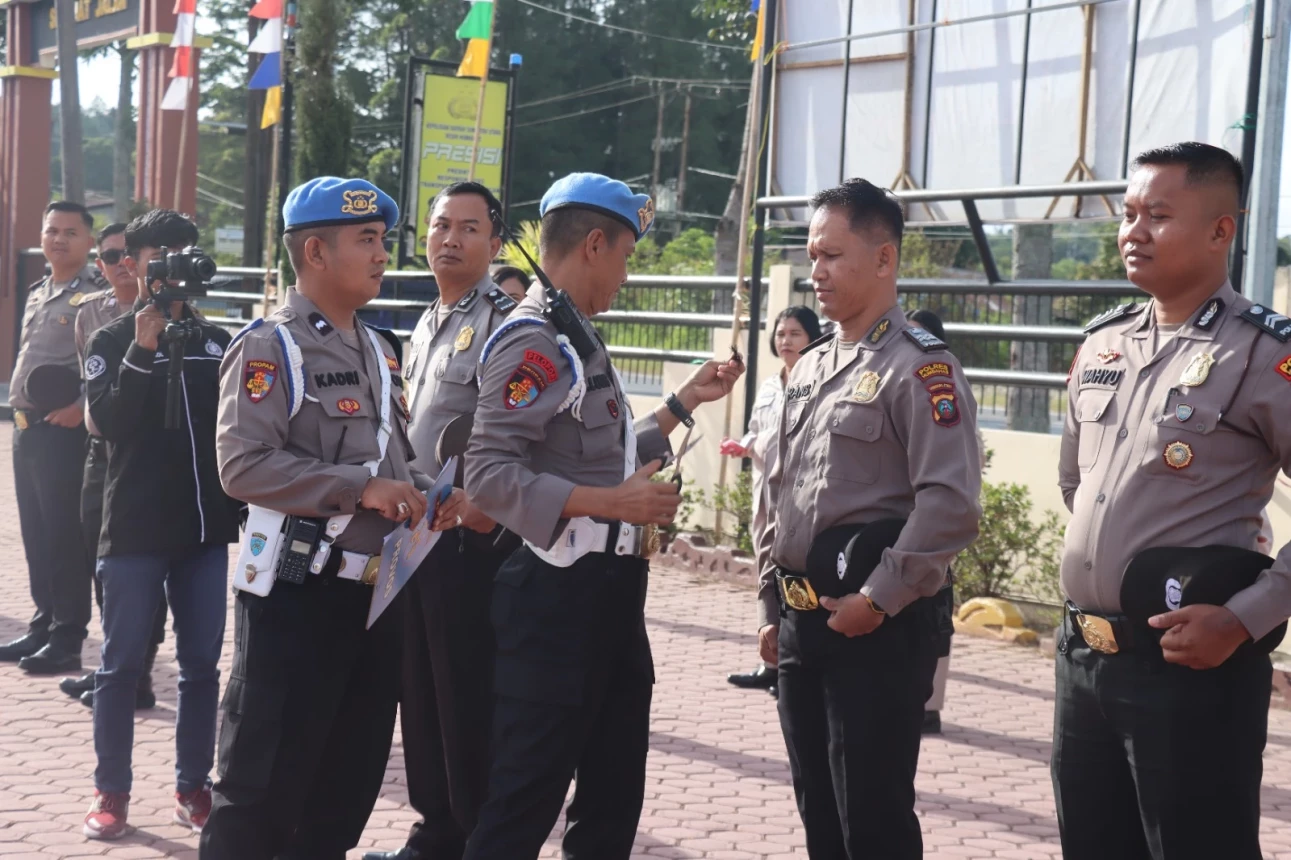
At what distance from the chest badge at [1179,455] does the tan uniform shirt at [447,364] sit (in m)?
2.44

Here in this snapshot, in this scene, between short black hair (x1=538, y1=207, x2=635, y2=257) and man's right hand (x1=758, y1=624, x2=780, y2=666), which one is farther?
man's right hand (x1=758, y1=624, x2=780, y2=666)

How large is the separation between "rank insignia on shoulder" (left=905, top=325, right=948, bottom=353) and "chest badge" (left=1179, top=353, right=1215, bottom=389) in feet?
2.32

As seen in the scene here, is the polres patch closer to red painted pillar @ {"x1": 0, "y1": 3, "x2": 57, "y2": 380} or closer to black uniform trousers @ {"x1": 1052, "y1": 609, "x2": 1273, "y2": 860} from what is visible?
black uniform trousers @ {"x1": 1052, "y1": 609, "x2": 1273, "y2": 860}

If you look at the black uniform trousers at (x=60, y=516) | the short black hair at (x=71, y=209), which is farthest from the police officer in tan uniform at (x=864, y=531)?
the short black hair at (x=71, y=209)

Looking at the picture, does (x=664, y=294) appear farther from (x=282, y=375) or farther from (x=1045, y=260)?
(x=282, y=375)

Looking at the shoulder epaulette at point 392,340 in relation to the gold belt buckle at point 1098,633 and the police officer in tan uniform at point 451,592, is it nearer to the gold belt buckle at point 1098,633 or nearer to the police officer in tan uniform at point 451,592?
the police officer in tan uniform at point 451,592

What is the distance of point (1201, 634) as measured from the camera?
3.04 metres

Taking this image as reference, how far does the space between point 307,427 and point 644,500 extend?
1059 mm

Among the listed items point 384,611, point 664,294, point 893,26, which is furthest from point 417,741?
point 664,294

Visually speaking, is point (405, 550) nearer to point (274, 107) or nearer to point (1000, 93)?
point (1000, 93)

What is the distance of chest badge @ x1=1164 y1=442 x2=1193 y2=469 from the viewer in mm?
3174

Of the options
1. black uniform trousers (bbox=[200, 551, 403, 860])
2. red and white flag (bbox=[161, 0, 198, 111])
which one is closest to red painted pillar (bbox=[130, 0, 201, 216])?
red and white flag (bbox=[161, 0, 198, 111])

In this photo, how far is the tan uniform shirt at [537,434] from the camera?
3.52 meters

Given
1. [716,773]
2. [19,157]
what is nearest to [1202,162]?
[716,773]
